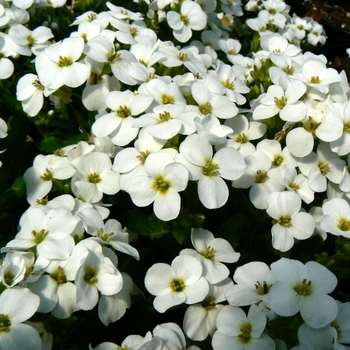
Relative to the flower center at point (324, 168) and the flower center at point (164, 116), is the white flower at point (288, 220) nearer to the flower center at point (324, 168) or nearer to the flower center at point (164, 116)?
the flower center at point (324, 168)

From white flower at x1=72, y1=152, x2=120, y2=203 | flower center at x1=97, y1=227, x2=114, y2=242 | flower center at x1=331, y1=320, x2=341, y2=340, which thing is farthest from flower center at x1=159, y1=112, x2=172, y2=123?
flower center at x1=331, y1=320, x2=341, y2=340

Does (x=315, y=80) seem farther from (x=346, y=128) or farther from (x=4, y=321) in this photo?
(x=4, y=321)

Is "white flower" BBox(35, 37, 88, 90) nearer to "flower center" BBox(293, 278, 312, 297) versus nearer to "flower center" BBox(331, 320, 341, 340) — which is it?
"flower center" BBox(293, 278, 312, 297)

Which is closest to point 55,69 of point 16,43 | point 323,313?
point 16,43

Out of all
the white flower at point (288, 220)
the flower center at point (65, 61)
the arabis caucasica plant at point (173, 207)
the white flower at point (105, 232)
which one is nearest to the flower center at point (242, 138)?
the arabis caucasica plant at point (173, 207)

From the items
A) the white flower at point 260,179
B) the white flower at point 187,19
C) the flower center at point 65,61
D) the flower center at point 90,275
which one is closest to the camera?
the flower center at point 90,275

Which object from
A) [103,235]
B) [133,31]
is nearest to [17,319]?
[103,235]

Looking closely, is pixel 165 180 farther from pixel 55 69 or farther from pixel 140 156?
pixel 55 69

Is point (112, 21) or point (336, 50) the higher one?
point (112, 21)
